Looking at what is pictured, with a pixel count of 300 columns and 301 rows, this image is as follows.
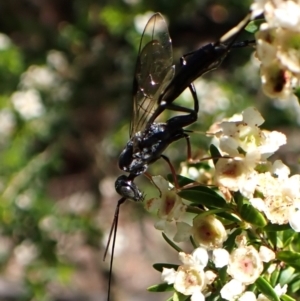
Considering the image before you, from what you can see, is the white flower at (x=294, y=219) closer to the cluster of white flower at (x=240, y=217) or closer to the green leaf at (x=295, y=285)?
the cluster of white flower at (x=240, y=217)

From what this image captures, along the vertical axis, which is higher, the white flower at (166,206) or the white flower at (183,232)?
the white flower at (166,206)

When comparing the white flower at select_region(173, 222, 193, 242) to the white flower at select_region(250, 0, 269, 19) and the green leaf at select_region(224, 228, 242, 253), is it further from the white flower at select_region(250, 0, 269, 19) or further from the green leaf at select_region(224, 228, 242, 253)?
the white flower at select_region(250, 0, 269, 19)

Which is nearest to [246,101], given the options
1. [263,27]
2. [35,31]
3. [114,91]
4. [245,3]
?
[245,3]

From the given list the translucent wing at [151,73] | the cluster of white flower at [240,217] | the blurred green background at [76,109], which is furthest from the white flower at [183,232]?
the blurred green background at [76,109]

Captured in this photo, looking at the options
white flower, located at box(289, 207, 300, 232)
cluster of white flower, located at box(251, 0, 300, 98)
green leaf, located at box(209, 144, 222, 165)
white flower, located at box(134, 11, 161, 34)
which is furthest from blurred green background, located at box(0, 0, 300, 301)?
cluster of white flower, located at box(251, 0, 300, 98)

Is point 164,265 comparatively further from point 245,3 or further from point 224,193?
point 245,3

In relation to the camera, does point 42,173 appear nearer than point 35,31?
Yes

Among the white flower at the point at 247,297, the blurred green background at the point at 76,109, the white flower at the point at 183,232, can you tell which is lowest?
the white flower at the point at 247,297
